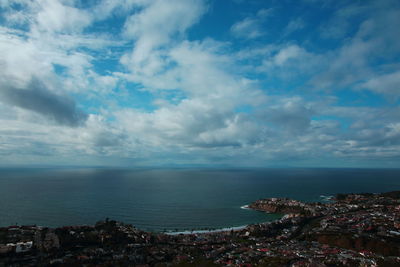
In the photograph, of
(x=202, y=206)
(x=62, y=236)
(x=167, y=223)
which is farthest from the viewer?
(x=202, y=206)

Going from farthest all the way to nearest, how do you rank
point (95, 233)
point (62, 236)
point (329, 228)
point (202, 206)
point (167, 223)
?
1. point (202, 206)
2. point (167, 223)
3. point (329, 228)
4. point (95, 233)
5. point (62, 236)

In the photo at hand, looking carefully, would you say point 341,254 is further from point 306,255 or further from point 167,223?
point 167,223

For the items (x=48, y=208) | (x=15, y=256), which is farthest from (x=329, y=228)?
(x=48, y=208)

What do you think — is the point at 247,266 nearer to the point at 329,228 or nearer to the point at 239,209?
the point at 329,228

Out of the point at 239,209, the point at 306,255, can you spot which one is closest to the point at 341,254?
the point at 306,255

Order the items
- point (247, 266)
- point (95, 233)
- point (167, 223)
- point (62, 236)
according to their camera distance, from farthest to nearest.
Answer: point (167, 223)
point (95, 233)
point (62, 236)
point (247, 266)

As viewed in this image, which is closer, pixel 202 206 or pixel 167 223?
pixel 167 223
